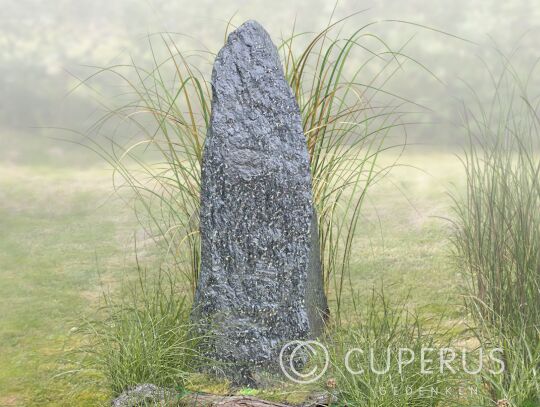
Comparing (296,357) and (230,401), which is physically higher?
(296,357)

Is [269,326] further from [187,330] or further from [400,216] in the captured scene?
[400,216]

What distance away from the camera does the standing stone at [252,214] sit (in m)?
3.80

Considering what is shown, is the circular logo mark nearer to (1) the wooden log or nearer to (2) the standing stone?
(2) the standing stone

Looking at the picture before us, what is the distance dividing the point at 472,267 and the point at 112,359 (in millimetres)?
1617

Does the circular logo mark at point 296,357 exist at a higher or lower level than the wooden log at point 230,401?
higher

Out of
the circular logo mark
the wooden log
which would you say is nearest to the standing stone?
the circular logo mark

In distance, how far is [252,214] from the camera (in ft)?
12.5

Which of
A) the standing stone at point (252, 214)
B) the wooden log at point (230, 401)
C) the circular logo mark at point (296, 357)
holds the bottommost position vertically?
the wooden log at point (230, 401)

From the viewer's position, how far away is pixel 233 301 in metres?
3.83

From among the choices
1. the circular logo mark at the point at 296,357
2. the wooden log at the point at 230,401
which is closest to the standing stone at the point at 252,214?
the circular logo mark at the point at 296,357

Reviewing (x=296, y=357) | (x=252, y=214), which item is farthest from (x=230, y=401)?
(x=252, y=214)

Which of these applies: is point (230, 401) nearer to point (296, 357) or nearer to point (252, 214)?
point (296, 357)

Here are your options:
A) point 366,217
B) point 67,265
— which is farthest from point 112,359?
point 366,217

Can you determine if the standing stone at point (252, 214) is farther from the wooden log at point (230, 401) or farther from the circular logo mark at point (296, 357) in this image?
the wooden log at point (230, 401)
